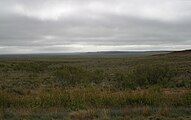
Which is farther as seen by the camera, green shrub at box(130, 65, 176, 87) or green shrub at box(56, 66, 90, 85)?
green shrub at box(56, 66, 90, 85)

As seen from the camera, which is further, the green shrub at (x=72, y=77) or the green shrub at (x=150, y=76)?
the green shrub at (x=72, y=77)

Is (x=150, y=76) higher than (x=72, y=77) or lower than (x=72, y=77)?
higher

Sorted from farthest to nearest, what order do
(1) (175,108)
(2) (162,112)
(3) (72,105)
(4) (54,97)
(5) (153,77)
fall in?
(5) (153,77)
(4) (54,97)
(3) (72,105)
(1) (175,108)
(2) (162,112)

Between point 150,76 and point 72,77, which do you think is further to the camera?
point 72,77

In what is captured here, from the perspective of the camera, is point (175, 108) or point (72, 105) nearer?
point (175, 108)

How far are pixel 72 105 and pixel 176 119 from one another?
157 inches

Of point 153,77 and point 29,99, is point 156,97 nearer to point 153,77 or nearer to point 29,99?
point 29,99

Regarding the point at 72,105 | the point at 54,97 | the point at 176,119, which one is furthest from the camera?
the point at 54,97

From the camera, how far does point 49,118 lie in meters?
9.84

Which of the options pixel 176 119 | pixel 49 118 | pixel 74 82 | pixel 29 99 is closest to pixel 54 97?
pixel 29 99

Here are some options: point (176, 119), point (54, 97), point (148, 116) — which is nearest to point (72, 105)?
point (54, 97)

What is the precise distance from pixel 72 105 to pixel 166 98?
3.50 metres

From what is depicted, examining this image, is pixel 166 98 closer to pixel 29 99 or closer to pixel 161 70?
pixel 29 99

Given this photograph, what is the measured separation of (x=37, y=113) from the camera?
10648 millimetres
